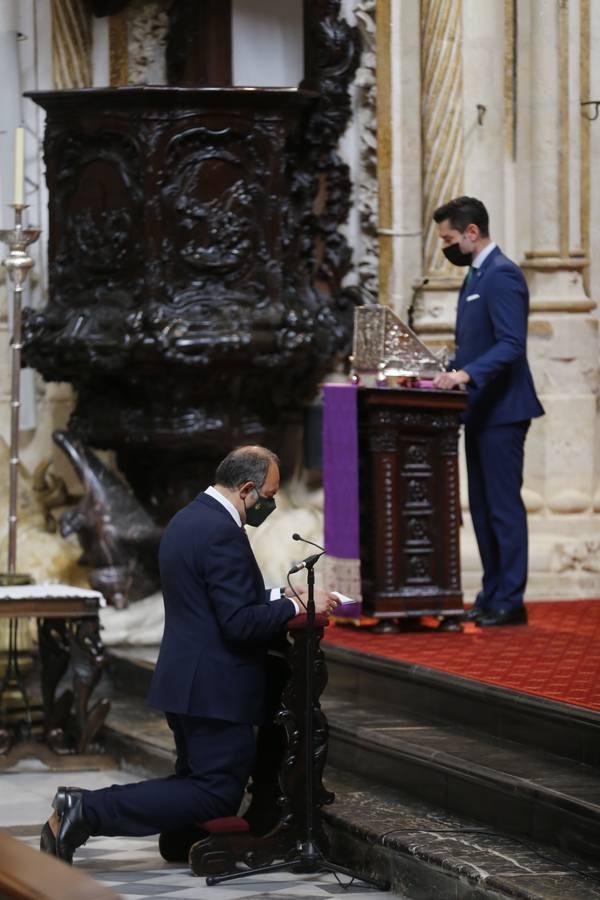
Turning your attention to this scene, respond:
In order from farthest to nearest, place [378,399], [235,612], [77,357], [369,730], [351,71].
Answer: [351,71], [77,357], [378,399], [369,730], [235,612]

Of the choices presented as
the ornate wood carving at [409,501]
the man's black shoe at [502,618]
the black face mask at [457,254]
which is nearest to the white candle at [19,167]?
the ornate wood carving at [409,501]

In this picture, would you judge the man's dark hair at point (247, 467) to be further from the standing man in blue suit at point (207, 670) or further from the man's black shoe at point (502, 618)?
the man's black shoe at point (502, 618)

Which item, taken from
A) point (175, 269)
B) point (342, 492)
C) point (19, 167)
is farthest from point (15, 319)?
point (342, 492)

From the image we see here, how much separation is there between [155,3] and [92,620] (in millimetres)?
4060

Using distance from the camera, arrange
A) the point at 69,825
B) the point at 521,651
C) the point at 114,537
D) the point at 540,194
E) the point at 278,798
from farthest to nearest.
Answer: the point at 540,194 < the point at 114,537 < the point at 521,651 < the point at 278,798 < the point at 69,825

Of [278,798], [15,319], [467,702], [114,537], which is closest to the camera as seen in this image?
[278,798]

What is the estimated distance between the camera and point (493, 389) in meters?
6.64

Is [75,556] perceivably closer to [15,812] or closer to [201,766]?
[15,812]

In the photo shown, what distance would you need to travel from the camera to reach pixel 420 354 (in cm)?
665

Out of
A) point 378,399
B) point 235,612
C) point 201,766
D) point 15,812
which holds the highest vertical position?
point 378,399

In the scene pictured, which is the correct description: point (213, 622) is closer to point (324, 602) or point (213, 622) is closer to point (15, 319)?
point (324, 602)

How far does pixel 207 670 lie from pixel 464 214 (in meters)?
2.47

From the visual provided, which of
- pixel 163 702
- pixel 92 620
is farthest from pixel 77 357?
pixel 163 702

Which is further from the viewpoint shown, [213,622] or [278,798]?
[278,798]
